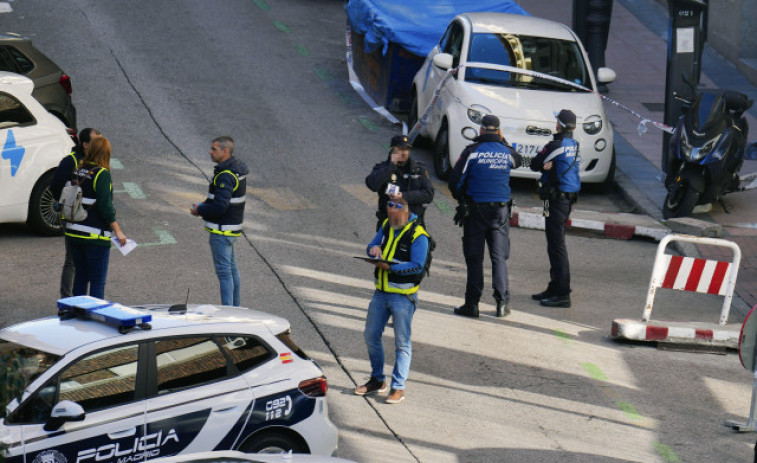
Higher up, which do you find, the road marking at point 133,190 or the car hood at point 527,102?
the car hood at point 527,102

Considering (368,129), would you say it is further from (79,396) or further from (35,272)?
(79,396)

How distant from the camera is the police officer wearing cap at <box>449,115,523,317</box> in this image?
428 inches

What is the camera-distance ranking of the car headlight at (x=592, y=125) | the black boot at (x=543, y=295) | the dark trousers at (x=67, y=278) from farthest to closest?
the car headlight at (x=592, y=125)
the black boot at (x=543, y=295)
the dark trousers at (x=67, y=278)

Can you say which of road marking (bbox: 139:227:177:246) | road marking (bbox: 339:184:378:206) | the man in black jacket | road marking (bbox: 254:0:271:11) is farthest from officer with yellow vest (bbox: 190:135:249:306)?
road marking (bbox: 254:0:271:11)

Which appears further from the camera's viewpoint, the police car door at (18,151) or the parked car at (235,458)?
the police car door at (18,151)

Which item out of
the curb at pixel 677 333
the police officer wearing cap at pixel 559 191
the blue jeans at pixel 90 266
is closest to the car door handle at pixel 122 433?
the blue jeans at pixel 90 266

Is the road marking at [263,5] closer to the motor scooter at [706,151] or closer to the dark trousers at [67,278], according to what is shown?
the motor scooter at [706,151]

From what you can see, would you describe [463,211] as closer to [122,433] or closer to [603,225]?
[603,225]

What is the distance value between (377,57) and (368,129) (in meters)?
1.68

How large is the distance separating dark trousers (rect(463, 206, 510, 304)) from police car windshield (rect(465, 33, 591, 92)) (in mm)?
4604

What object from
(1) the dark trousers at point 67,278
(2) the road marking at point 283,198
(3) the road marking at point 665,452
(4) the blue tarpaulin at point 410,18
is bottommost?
(2) the road marking at point 283,198

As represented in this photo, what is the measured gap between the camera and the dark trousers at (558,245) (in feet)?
37.5

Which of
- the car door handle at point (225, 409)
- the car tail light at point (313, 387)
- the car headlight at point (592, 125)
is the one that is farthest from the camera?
the car headlight at point (592, 125)

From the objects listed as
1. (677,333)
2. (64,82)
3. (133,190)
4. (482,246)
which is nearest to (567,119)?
(482,246)
